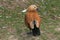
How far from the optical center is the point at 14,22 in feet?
28.8

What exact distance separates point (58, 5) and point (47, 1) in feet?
1.48

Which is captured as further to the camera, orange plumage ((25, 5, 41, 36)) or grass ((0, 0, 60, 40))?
grass ((0, 0, 60, 40))

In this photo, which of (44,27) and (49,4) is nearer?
(44,27)

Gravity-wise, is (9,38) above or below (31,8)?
below

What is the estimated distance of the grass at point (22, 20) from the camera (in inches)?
311

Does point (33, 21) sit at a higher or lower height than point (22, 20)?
higher

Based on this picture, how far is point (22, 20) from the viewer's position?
900cm

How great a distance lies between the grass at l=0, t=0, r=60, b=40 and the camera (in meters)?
7.89

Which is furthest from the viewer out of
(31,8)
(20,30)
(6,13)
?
(6,13)

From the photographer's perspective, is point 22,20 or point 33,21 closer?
point 33,21

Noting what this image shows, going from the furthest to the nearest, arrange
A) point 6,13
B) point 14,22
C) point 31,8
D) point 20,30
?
point 6,13 < point 14,22 < point 20,30 < point 31,8

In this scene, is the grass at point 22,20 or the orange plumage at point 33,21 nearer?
the orange plumage at point 33,21

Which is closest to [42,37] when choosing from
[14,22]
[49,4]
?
[14,22]

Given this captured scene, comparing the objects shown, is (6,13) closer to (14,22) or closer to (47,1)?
(14,22)
